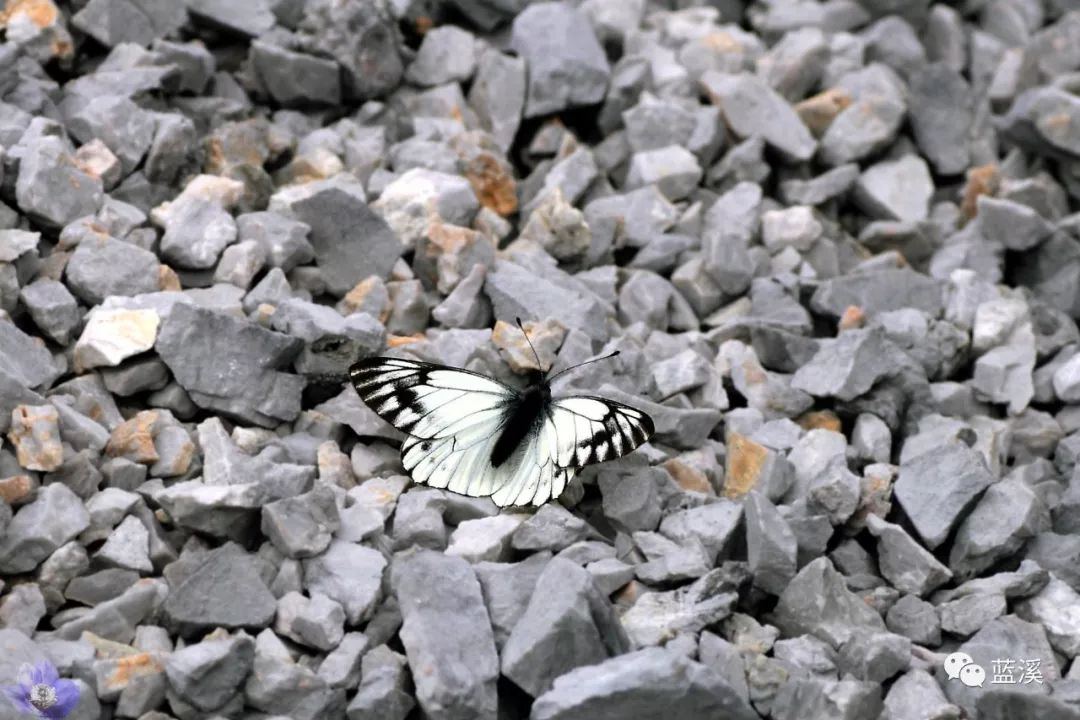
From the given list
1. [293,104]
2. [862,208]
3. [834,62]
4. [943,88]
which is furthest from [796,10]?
[293,104]

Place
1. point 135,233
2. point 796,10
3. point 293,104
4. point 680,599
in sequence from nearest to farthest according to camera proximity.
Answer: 1. point 680,599
2. point 135,233
3. point 293,104
4. point 796,10

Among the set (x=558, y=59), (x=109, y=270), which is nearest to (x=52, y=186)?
(x=109, y=270)

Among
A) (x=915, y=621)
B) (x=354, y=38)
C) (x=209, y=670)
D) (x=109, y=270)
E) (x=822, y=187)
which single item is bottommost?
(x=915, y=621)

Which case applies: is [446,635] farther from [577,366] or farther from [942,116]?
[942,116]

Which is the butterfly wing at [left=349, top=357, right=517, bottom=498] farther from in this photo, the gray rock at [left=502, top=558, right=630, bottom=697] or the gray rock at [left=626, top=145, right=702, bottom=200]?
the gray rock at [left=626, top=145, right=702, bottom=200]

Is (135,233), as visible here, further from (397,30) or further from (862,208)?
(862,208)

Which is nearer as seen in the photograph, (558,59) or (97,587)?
(97,587)
